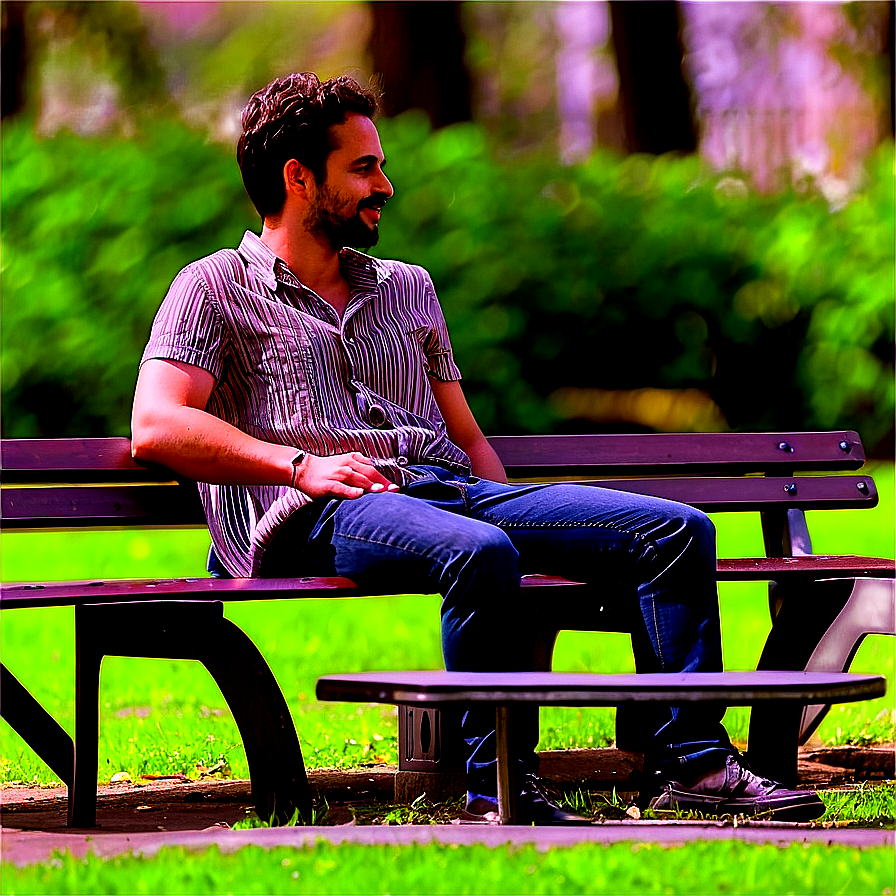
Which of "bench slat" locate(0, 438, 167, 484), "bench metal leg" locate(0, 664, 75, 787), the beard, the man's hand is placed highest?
the beard

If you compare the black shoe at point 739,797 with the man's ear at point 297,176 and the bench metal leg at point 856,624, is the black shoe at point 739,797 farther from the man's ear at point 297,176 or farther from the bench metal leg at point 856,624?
the man's ear at point 297,176

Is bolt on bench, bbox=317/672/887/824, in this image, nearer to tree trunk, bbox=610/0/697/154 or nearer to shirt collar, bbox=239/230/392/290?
shirt collar, bbox=239/230/392/290

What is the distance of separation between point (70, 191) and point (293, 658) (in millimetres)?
4793

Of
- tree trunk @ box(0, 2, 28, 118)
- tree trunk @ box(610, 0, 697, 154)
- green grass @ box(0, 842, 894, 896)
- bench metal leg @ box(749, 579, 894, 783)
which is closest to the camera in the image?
green grass @ box(0, 842, 894, 896)

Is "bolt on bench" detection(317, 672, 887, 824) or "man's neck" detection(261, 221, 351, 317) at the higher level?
"man's neck" detection(261, 221, 351, 317)

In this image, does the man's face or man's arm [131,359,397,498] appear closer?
man's arm [131,359,397,498]

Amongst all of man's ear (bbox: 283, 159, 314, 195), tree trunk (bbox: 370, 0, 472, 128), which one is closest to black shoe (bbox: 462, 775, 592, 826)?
man's ear (bbox: 283, 159, 314, 195)

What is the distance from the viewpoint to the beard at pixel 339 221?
4516mm

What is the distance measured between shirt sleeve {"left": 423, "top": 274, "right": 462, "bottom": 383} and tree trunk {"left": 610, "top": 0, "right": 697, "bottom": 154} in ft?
34.8

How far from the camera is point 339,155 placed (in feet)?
14.8

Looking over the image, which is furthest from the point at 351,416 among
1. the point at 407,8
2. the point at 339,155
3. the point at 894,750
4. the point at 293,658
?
the point at 407,8

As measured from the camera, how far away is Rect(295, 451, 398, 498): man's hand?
13.4ft

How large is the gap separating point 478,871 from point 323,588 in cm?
99

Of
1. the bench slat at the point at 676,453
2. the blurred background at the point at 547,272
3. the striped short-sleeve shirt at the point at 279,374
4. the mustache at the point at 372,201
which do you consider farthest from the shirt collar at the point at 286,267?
the blurred background at the point at 547,272
